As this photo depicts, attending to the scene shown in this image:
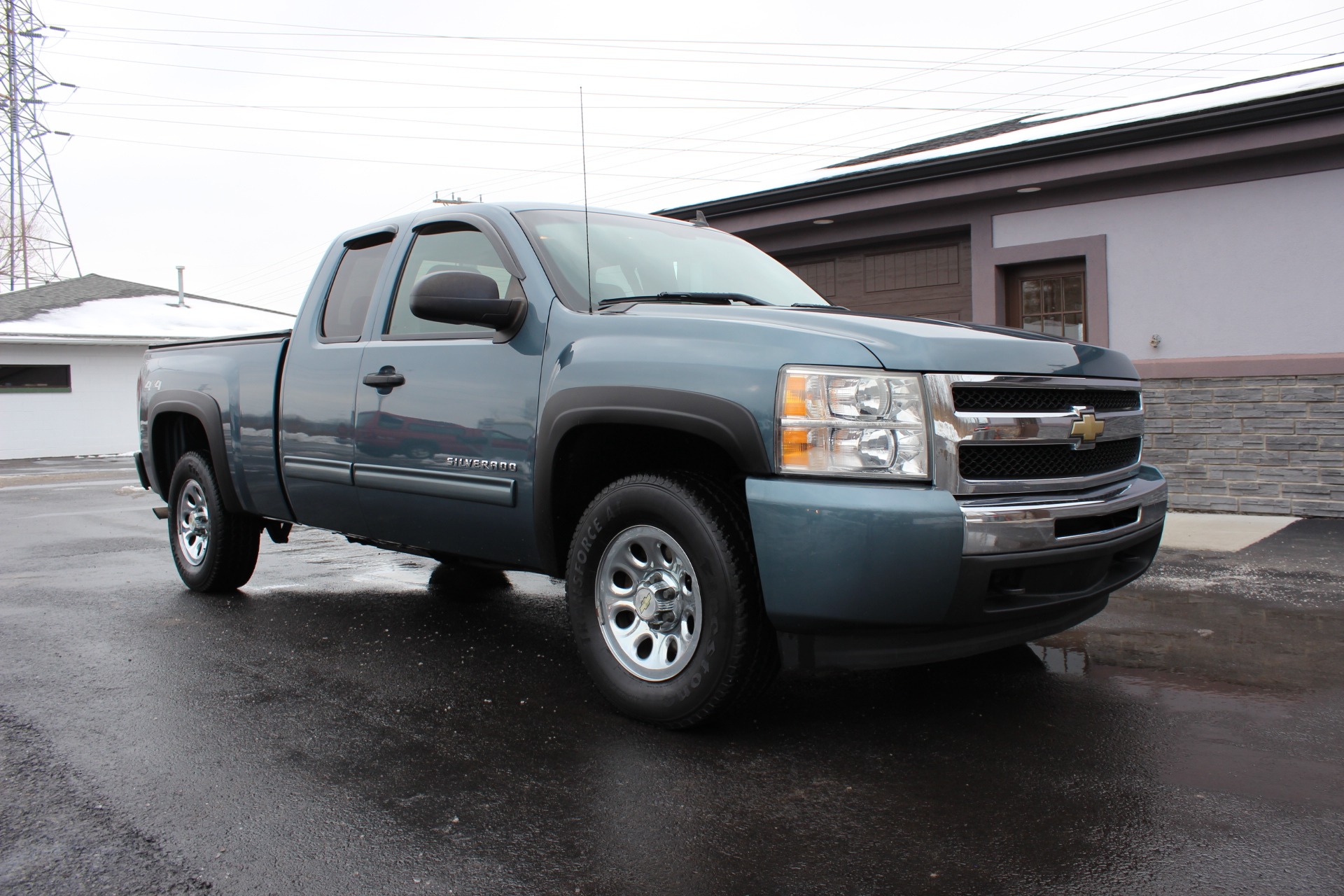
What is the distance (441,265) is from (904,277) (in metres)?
7.52

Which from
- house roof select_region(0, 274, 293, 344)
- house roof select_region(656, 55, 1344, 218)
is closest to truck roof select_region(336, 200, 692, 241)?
house roof select_region(656, 55, 1344, 218)

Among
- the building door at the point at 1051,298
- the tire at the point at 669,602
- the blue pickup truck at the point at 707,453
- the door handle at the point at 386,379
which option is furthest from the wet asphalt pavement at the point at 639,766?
the building door at the point at 1051,298

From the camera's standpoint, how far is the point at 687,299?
162 inches

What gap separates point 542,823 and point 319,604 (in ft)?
11.5

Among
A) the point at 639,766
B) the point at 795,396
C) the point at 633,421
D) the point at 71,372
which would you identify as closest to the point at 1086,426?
the point at 795,396

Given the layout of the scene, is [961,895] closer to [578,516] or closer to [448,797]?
[448,797]

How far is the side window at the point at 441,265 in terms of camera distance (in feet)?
14.6

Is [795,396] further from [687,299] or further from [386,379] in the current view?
[386,379]

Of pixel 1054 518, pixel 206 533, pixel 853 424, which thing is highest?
pixel 853 424

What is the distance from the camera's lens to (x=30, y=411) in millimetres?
26688

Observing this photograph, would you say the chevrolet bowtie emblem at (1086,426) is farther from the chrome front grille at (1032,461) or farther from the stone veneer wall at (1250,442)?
the stone veneer wall at (1250,442)

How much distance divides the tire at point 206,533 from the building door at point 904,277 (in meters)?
6.62

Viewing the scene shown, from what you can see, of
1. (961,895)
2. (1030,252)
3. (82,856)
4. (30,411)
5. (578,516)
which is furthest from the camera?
(30,411)

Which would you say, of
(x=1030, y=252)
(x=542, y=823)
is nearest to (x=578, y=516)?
(x=542, y=823)
